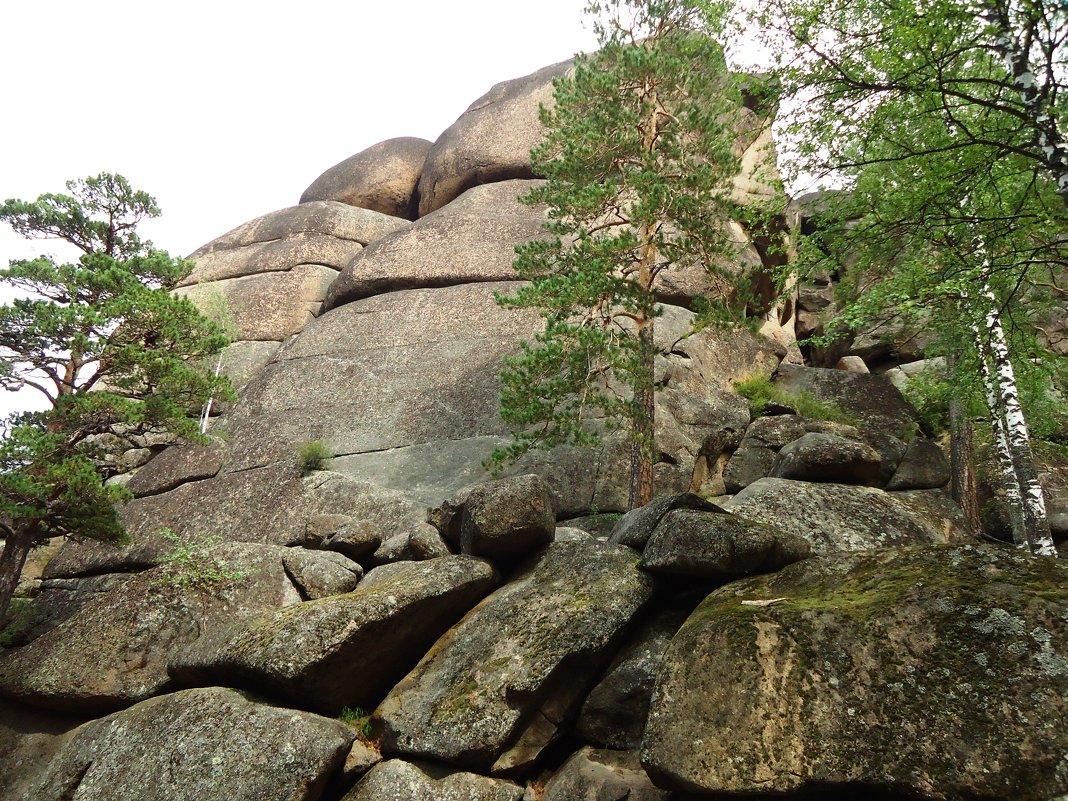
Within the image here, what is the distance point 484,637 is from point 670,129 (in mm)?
13657

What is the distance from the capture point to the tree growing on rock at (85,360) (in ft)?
42.0

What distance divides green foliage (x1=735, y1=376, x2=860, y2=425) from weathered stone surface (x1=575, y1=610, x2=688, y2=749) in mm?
11457

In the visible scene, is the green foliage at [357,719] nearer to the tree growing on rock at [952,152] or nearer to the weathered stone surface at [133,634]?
the weathered stone surface at [133,634]

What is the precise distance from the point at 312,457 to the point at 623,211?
36.8 feet

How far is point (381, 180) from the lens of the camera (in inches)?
1416

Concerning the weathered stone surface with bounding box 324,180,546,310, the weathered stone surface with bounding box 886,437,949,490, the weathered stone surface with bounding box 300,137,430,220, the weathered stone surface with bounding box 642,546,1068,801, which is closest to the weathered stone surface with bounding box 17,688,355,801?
the weathered stone surface with bounding box 642,546,1068,801

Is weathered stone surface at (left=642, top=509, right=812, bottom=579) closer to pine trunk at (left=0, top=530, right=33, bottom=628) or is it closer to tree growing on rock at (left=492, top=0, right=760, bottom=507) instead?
tree growing on rock at (left=492, top=0, right=760, bottom=507)

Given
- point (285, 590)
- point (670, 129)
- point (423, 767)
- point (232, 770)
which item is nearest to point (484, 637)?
point (423, 767)

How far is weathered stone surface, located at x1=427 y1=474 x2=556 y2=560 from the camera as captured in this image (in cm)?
1114

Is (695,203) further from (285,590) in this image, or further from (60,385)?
(60,385)

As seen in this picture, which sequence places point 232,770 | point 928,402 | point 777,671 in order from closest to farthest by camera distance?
point 777,671 < point 232,770 < point 928,402

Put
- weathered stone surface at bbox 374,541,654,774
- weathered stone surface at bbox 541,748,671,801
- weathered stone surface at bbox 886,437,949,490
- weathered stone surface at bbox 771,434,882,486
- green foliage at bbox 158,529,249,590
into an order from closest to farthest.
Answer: weathered stone surface at bbox 541,748,671,801 < weathered stone surface at bbox 374,541,654,774 < green foliage at bbox 158,529,249,590 < weathered stone surface at bbox 771,434,882,486 < weathered stone surface at bbox 886,437,949,490

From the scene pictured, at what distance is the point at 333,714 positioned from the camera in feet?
30.3

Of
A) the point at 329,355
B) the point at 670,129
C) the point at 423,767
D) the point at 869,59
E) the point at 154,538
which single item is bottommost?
the point at 423,767
